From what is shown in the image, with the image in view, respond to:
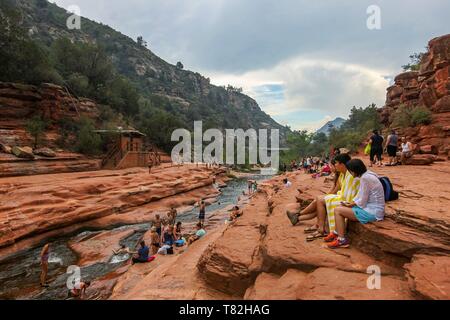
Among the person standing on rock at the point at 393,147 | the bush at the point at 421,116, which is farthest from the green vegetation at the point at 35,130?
the bush at the point at 421,116

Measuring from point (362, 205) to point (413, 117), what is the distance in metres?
16.4

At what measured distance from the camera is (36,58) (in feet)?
99.5

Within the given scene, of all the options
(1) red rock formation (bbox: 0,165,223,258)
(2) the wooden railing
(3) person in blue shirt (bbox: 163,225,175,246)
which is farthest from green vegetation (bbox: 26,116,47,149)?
(3) person in blue shirt (bbox: 163,225,175,246)

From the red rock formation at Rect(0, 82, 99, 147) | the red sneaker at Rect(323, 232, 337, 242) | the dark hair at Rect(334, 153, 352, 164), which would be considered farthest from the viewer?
the red rock formation at Rect(0, 82, 99, 147)

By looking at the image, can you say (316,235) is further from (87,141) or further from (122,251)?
(87,141)

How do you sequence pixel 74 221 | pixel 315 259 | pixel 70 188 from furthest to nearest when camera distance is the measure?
pixel 70 188 < pixel 74 221 < pixel 315 259

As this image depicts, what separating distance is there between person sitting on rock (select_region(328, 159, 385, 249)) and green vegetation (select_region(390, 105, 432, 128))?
16.0 m

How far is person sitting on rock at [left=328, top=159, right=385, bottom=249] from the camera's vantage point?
457 cm

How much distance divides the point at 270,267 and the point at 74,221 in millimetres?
14127

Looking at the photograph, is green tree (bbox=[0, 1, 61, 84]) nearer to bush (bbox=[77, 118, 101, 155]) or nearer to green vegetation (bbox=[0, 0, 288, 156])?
green vegetation (bbox=[0, 0, 288, 156])

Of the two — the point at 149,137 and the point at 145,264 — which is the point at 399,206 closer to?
the point at 145,264

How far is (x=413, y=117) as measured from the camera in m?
17.4

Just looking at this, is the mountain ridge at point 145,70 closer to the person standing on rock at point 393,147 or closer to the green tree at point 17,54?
the green tree at point 17,54

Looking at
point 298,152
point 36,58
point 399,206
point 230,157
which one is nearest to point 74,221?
point 399,206
